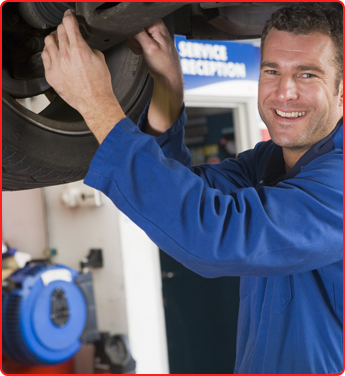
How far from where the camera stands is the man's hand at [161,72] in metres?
0.97

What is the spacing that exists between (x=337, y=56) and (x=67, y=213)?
2872mm

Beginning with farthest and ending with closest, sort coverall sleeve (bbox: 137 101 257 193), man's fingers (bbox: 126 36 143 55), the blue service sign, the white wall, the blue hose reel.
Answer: the white wall
the blue service sign
the blue hose reel
coverall sleeve (bbox: 137 101 257 193)
man's fingers (bbox: 126 36 143 55)

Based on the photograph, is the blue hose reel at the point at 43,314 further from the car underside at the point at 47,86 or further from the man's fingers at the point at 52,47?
the man's fingers at the point at 52,47

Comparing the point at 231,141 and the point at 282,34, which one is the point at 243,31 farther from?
the point at 231,141

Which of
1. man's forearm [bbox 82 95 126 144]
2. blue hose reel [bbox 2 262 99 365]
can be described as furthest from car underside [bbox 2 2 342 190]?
blue hose reel [bbox 2 262 99 365]

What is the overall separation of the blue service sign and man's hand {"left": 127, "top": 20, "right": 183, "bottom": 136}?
2030 millimetres

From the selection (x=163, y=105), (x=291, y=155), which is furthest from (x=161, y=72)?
(x=291, y=155)

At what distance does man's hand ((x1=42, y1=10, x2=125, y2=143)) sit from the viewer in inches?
31.8

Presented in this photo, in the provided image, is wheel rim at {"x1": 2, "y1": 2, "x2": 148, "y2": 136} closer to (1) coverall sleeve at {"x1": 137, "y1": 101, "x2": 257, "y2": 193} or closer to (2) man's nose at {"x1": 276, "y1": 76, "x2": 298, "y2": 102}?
(1) coverall sleeve at {"x1": 137, "y1": 101, "x2": 257, "y2": 193}

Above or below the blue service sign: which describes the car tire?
below

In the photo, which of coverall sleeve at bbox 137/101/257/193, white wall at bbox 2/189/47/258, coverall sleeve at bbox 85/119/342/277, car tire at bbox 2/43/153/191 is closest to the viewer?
coverall sleeve at bbox 85/119/342/277

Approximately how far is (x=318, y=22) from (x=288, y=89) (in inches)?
6.0

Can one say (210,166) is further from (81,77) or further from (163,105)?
(81,77)

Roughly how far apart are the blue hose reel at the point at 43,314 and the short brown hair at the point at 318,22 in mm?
2248
